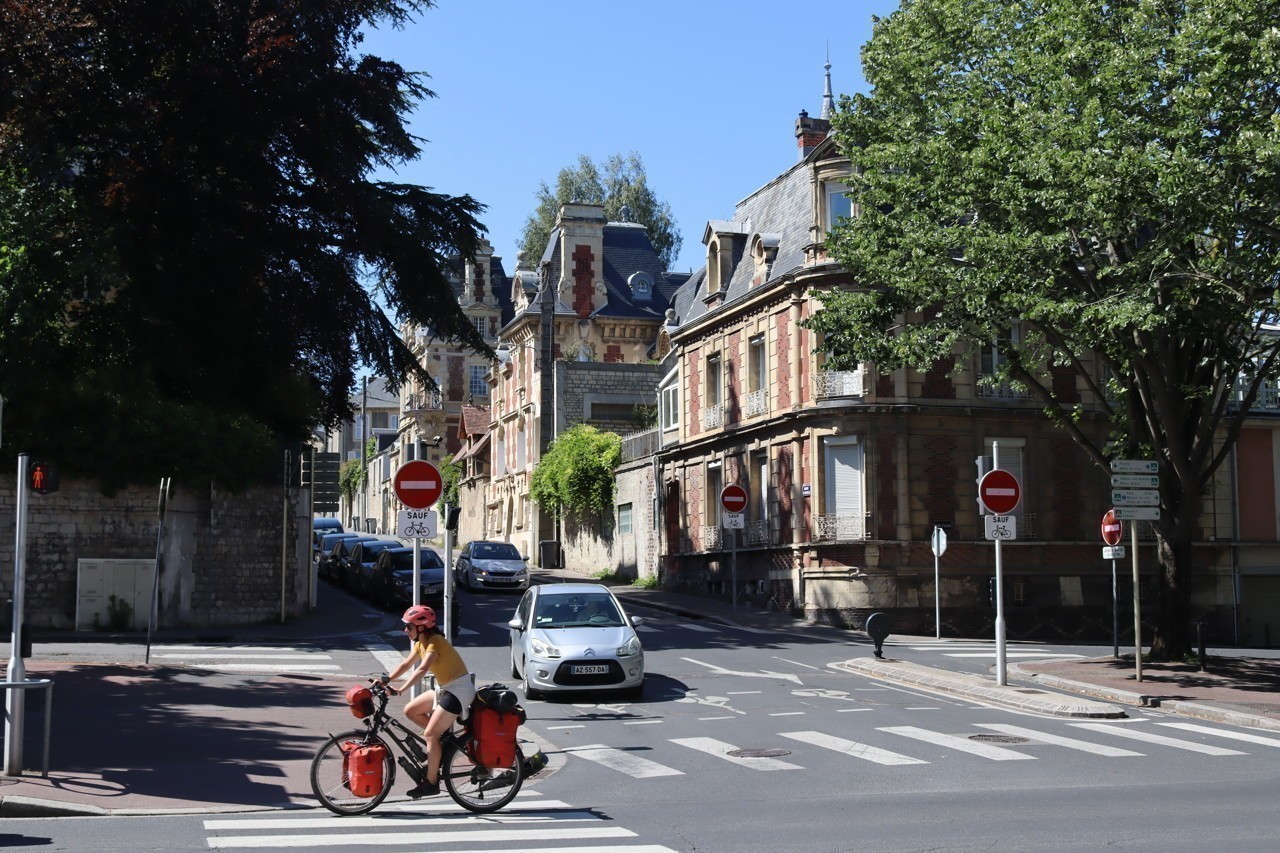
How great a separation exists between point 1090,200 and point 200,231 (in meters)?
18.5

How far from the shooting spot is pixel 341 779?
10977mm

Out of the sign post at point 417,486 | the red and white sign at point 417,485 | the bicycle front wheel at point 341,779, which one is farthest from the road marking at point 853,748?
the bicycle front wheel at point 341,779

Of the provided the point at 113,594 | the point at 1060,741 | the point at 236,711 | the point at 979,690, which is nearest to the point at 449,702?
the point at 236,711

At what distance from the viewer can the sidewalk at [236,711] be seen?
11883 millimetres

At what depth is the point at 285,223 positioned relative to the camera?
1222 inches

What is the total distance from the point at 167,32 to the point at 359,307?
7022 mm

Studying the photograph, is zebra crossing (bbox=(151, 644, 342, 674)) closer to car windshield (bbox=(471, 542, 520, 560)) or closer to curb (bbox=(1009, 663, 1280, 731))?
curb (bbox=(1009, 663, 1280, 731))

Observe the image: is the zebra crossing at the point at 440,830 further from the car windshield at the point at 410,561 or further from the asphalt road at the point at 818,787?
the car windshield at the point at 410,561

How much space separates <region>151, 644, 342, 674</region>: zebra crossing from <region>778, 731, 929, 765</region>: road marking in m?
9.14

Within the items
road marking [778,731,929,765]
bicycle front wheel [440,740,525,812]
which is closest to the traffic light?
bicycle front wheel [440,740,525,812]

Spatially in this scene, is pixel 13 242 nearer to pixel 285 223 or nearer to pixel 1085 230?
pixel 285 223

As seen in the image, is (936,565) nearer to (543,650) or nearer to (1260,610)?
(543,650)

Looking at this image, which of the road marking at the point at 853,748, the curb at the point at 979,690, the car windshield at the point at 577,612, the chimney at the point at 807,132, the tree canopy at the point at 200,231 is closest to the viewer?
the road marking at the point at 853,748

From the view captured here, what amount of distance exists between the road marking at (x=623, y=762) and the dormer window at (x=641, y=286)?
48.2 metres
